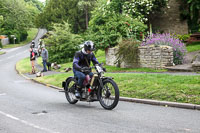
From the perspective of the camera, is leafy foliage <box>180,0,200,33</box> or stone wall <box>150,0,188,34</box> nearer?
leafy foliage <box>180,0,200,33</box>

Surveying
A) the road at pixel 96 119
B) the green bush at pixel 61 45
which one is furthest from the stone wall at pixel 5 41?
the road at pixel 96 119

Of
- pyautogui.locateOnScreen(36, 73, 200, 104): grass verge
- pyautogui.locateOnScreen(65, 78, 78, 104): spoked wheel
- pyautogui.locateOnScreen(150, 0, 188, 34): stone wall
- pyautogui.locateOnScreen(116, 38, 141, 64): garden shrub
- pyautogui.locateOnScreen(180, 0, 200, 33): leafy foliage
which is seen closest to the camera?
pyautogui.locateOnScreen(36, 73, 200, 104): grass verge

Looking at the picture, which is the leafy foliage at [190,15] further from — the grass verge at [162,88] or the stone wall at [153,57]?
the grass verge at [162,88]

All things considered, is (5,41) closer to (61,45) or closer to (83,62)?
(61,45)

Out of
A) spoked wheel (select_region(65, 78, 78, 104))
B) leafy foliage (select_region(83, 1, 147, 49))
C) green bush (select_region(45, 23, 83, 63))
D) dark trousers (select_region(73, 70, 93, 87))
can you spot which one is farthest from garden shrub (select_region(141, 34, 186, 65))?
green bush (select_region(45, 23, 83, 63))

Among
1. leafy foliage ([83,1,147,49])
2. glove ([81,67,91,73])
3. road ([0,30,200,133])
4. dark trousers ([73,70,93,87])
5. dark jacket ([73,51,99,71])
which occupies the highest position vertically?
leafy foliage ([83,1,147,49])

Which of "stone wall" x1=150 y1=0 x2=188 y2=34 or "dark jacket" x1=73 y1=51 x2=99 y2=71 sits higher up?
"stone wall" x1=150 y1=0 x2=188 y2=34

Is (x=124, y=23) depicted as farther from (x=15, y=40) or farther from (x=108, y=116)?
(x=15, y=40)

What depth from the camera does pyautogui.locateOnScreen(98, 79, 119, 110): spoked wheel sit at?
25.2ft

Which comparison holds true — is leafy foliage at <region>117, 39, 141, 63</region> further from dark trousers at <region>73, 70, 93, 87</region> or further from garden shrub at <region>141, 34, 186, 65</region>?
dark trousers at <region>73, 70, 93, 87</region>

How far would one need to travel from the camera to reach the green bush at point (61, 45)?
96.7ft

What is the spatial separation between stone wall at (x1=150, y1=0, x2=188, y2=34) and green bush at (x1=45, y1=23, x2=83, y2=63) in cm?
860

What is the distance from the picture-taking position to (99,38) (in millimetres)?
21781

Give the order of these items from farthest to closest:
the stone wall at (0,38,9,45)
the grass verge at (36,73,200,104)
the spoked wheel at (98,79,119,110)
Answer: the stone wall at (0,38,9,45)
the grass verge at (36,73,200,104)
the spoked wheel at (98,79,119,110)
